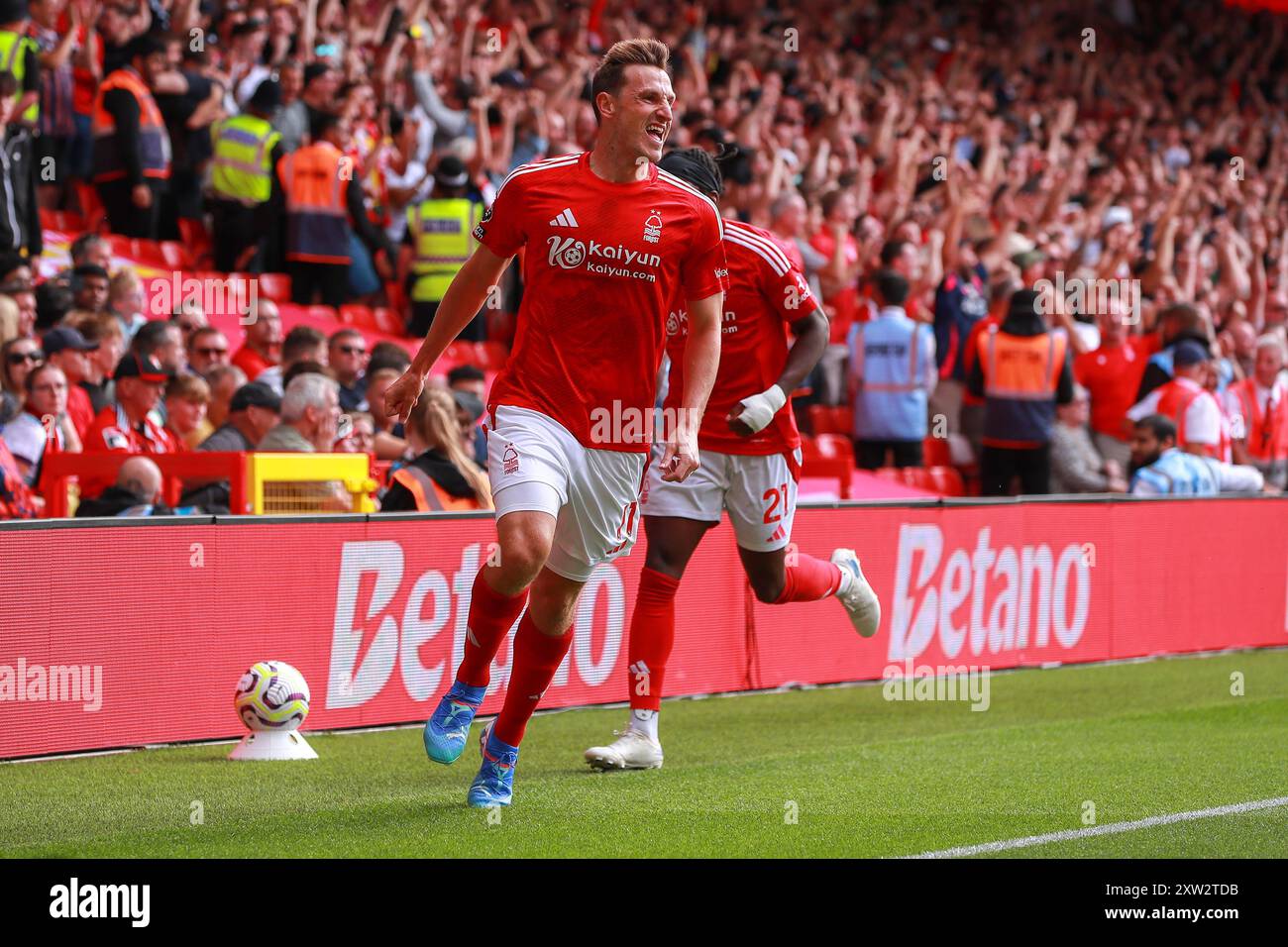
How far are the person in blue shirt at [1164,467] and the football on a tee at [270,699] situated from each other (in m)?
7.68

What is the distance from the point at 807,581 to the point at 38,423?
4290 millimetres

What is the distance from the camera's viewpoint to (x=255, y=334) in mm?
12805

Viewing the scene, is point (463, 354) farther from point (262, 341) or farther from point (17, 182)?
point (17, 182)

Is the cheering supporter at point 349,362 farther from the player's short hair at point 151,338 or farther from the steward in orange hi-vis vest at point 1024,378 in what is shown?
the steward in orange hi-vis vest at point 1024,378

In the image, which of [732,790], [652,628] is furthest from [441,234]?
[732,790]

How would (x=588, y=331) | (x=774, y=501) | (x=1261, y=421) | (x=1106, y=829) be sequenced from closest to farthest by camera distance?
(x=1106, y=829), (x=588, y=331), (x=774, y=501), (x=1261, y=421)

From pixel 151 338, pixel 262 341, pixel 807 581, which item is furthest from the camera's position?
pixel 262 341

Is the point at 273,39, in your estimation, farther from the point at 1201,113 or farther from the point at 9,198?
the point at 1201,113

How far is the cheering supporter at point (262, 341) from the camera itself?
1278 cm

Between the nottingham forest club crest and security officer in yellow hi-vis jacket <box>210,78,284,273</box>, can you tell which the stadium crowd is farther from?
the nottingham forest club crest

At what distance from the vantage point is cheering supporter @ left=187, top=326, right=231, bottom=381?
11859mm

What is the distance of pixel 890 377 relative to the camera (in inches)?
583

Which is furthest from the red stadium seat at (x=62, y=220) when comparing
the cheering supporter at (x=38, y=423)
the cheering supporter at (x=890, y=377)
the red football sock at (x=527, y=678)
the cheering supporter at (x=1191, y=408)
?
the red football sock at (x=527, y=678)
